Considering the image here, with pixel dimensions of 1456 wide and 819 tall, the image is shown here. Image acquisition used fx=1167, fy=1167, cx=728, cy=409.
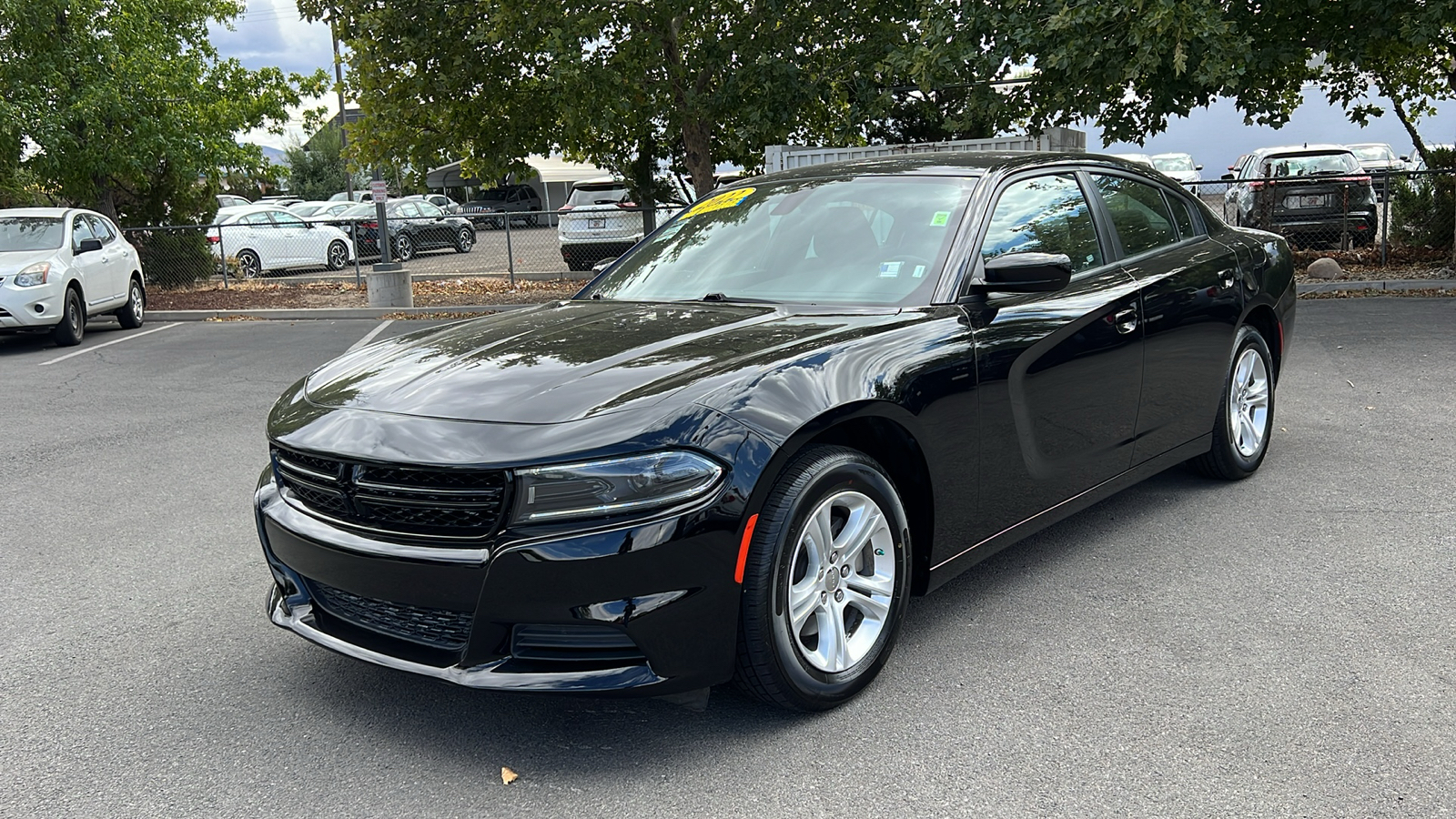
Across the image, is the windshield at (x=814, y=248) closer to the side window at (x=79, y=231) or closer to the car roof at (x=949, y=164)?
the car roof at (x=949, y=164)

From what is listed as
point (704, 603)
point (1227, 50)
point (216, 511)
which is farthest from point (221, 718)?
point (1227, 50)

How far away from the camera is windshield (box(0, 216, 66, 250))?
1348 cm

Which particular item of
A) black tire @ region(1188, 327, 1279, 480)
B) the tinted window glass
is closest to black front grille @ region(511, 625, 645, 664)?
black tire @ region(1188, 327, 1279, 480)

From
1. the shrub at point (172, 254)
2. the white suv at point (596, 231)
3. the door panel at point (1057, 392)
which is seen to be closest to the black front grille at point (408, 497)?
the door panel at point (1057, 392)

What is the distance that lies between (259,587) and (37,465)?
3.33m

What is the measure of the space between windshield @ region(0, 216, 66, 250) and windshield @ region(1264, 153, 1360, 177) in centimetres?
1722

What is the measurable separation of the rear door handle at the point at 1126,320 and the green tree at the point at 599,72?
10289 millimetres

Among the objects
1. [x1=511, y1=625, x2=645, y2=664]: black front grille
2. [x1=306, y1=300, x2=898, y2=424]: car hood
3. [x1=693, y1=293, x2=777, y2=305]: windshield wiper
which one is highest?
[x1=693, y1=293, x2=777, y2=305]: windshield wiper

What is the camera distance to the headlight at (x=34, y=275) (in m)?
12.7

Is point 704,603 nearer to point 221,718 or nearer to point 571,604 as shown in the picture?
point 571,604

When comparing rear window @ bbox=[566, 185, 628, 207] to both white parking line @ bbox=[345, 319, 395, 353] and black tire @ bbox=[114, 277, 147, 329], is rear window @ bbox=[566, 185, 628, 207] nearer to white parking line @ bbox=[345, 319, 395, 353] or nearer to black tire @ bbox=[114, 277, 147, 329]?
white parking line @ bbox=[345, 319, 395, 353]

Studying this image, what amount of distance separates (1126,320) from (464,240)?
24.1 meters

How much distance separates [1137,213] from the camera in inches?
196

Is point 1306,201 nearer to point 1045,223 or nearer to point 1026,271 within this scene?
point 1045,223
